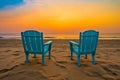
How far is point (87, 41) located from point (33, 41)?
1671mm

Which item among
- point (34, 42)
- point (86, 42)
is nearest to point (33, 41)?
point (34, 42)

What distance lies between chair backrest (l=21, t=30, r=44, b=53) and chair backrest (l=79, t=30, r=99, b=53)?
1222 millimetres

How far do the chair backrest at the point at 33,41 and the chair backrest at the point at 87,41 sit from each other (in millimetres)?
1222

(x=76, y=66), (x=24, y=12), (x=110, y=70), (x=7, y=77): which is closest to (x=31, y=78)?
(x=7, y=77)

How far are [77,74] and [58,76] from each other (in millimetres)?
508

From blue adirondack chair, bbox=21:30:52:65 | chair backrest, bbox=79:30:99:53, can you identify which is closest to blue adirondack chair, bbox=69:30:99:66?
chair backrest, bbox=79:30:99:53

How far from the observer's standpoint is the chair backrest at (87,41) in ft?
14.7

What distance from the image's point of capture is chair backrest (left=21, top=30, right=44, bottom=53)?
448cm

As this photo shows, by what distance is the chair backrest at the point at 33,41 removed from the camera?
448 cm

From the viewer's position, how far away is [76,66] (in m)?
4.36

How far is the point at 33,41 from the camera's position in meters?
4.53

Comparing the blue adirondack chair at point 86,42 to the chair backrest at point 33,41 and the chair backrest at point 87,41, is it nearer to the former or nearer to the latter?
the chair backrest at point 87,41

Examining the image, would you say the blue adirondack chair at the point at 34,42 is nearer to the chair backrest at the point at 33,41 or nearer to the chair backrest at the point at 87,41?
the chair backrest at the point at 33,41

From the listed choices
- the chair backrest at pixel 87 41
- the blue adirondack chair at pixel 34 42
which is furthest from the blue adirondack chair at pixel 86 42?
the blue adirondack chair at pixel 34 42
